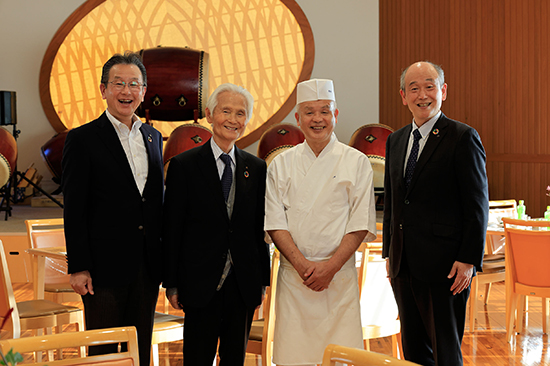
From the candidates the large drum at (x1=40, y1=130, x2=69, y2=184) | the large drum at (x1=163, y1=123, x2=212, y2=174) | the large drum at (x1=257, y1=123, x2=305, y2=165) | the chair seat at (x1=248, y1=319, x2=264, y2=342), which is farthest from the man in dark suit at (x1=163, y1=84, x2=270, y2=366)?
the large drum at (x1=40, y1=130, x2=69, y2=184)

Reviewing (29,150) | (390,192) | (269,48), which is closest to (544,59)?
(269,48)

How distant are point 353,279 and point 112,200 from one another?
0.88 m

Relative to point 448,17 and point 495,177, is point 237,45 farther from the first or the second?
point 495,177

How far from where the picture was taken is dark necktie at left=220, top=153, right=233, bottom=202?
189cm

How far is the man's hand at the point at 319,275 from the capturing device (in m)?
1.83

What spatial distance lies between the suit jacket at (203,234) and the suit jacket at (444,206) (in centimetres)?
57

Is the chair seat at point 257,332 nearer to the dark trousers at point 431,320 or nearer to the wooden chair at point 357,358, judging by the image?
the dark trousers at point 431,320

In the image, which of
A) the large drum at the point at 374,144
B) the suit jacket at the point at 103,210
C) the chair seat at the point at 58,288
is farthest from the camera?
the large drum at the point at 374,144

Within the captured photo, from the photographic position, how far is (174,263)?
1819 mm

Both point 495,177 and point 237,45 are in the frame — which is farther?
point 237,45

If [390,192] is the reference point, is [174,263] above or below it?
below

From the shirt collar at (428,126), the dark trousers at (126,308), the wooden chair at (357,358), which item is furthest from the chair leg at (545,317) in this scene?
the wooden chair at (357,358)

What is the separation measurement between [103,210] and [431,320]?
121cm

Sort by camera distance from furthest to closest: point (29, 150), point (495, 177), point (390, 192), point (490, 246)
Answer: point (29, 150) → point (495, 177) → point (490, 246) → point (390, 192)
